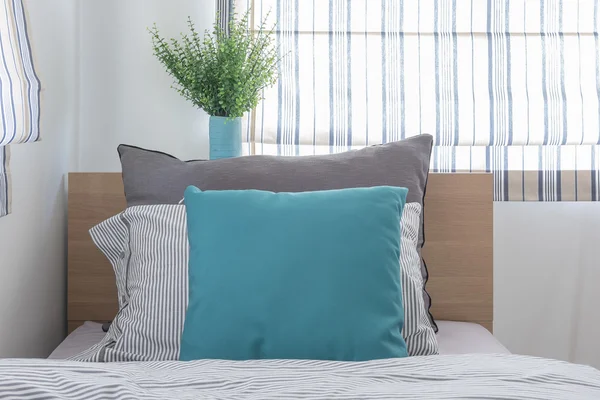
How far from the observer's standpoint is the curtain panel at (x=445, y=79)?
236 centimetres

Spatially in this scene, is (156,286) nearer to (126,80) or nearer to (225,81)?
(225,81)

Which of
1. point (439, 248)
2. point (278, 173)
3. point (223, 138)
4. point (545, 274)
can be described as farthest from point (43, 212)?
point (545, 274)

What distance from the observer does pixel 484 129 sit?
2375 millimetres

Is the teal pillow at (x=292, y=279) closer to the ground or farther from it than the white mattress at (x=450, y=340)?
farther from it

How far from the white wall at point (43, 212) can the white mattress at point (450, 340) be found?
127 mm

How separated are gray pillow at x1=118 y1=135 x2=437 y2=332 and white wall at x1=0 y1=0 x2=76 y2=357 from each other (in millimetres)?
268

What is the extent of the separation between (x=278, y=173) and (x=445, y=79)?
862mm

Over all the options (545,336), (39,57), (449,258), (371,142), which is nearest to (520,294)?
(545,336)

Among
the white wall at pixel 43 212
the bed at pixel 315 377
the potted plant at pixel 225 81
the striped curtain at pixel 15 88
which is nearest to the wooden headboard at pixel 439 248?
the white wall at pixel 43 212

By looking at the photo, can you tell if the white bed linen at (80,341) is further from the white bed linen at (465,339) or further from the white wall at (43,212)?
the white bed linen at (465,339)

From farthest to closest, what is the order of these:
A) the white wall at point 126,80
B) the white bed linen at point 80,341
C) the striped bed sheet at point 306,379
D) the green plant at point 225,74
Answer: the white wall at point 126,80, the green plant at point 225,74, the white bed linen at point 80,341, the striped bed sheet at point 306,379

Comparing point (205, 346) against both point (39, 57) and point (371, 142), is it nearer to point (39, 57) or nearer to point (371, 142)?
point (39, 57)

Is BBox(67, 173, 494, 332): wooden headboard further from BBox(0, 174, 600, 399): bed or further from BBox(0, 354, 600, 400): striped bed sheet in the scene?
BBox(0, 354, 600, 400): striped bed sheet

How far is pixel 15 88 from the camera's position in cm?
150
